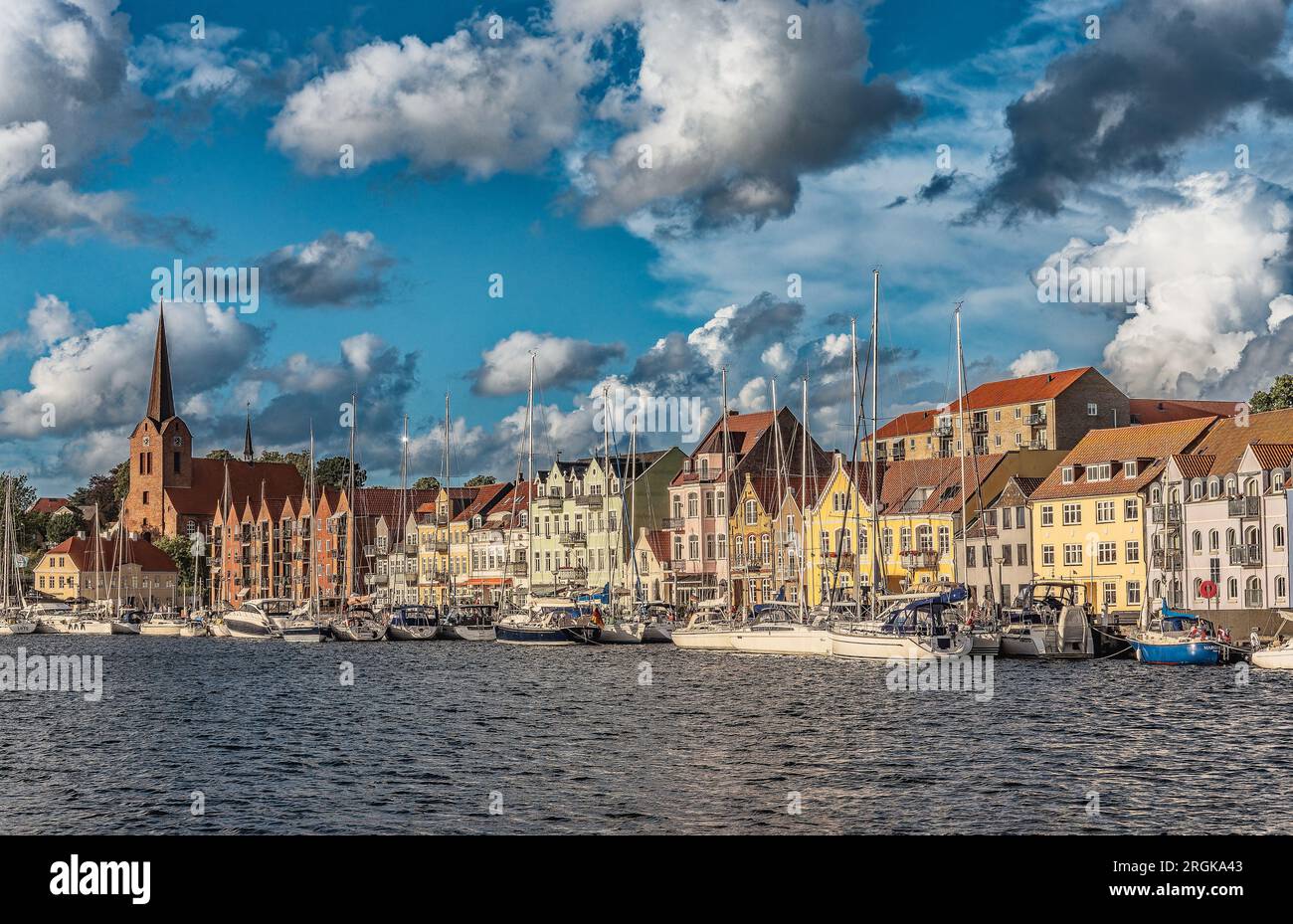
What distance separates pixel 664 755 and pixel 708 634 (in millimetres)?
49939

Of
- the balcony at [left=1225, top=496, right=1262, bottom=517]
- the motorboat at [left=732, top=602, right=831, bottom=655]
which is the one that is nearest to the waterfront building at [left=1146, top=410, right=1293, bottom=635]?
the balcony at [left=1225, top=496, right=1262, bottom=517]

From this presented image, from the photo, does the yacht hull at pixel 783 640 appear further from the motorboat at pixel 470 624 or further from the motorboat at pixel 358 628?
the motorboat at pixel 358 628

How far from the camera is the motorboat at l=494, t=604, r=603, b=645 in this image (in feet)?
306


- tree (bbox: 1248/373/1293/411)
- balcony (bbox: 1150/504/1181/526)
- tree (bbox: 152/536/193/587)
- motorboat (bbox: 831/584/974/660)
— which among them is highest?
tree (bbox: 1248/373/1293/411)

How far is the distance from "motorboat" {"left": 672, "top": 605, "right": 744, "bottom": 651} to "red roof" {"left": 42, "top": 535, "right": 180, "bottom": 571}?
120 m

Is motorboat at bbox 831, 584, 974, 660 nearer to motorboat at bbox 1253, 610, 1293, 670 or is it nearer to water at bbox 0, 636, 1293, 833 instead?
water at bbox 0, 636, 1293, 833

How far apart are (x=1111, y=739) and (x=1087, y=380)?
295 feet

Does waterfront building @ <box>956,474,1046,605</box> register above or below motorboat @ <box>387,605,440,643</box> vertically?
above

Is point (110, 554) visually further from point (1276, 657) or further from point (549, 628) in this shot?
point (1276, 657)

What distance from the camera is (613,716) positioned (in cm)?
4472

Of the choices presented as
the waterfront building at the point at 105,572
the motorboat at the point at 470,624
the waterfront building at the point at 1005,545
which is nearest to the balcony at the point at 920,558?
the waterfront building at the point at 1005,545

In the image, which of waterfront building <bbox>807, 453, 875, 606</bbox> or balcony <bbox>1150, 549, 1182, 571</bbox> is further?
waterfront building <bbox>807, 453, 875, 606</bbox>

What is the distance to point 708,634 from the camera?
84.3 m
